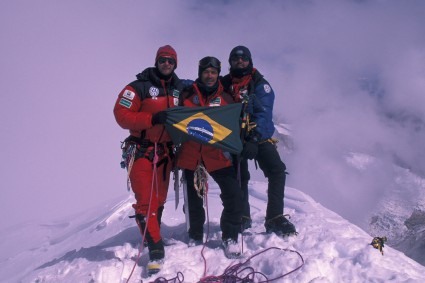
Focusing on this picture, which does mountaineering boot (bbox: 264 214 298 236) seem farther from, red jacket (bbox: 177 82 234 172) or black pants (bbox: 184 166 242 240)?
red jacket (bbox: 177 82 234 172)

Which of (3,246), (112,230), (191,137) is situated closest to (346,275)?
(191,137)

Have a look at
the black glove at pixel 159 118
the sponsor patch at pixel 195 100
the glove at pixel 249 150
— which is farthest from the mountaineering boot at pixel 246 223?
the black glove at pixel 159 118

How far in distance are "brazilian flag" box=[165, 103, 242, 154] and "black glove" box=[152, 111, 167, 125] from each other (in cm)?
6

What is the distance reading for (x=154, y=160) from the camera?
4258 millimetres

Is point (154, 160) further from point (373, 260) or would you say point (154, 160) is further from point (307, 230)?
point (373, 260)

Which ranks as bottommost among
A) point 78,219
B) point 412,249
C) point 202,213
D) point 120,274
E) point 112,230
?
point 412,249

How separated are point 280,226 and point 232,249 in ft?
2.59

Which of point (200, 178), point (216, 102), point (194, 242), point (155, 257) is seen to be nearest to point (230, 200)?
point (200, 178)

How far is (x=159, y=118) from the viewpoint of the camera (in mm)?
4016

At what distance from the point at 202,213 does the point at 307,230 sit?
57.7 inches

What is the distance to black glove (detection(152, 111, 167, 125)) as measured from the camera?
13.1ft

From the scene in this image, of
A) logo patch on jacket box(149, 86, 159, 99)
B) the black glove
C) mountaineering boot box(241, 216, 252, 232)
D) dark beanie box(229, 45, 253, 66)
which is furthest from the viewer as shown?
mountaineering boot box(241, 216, 252, 232)

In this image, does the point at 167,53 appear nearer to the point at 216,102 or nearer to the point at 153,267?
the point at 216,102

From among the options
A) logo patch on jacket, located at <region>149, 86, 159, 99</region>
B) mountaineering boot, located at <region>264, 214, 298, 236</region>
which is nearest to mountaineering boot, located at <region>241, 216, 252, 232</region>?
mountaineering boot, located at <region>264, 214, 298, 236</region>
